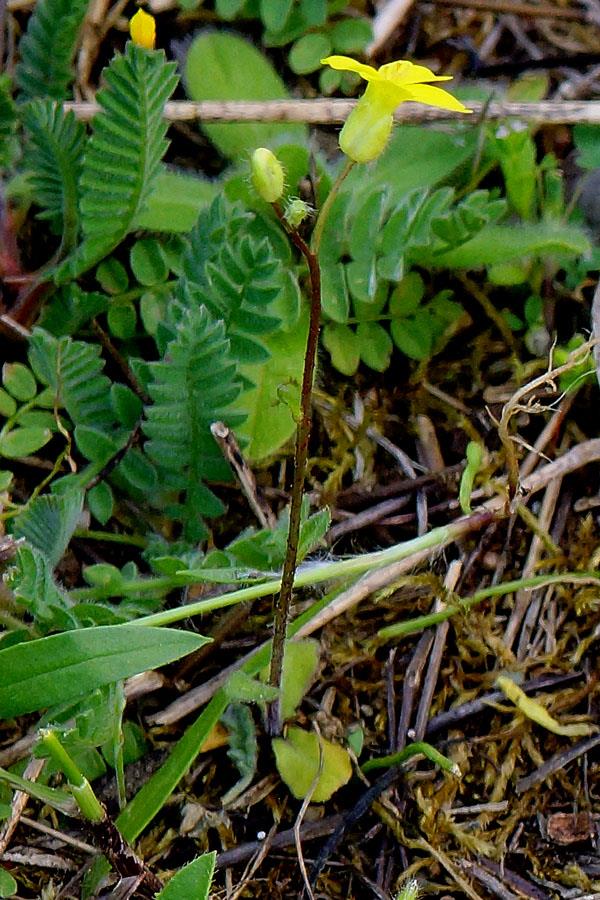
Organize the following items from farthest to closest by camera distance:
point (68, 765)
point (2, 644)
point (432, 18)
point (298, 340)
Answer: point (432, 18)
point (298, 340)
point (2, 644)
point (68, 765)

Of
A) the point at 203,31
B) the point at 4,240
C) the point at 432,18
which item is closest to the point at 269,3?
the point at 203,31

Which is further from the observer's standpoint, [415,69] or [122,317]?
[122,317]

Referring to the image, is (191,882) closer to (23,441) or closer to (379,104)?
(23,441)

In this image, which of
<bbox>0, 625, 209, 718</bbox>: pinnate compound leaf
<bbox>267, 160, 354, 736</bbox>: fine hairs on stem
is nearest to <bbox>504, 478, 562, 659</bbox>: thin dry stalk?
<bbox>267, 160, 354, 736</bbox>: fine hairs on stem

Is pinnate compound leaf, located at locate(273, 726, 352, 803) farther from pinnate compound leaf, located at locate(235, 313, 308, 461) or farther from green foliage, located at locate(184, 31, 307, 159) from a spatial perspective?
green foliage, located at locate(184, 31, 307, 159)

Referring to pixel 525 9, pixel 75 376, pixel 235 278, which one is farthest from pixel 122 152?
pixel 525 9

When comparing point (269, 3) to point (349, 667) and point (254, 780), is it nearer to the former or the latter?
point (349, 667)

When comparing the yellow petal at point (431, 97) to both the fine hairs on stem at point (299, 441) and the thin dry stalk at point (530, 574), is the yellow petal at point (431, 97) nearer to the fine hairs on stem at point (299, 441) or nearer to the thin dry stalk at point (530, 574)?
the fine hairs on stem at point (299, 441)

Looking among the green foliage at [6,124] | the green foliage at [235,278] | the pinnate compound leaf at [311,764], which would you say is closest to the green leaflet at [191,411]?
the green foliage at [235,278]
